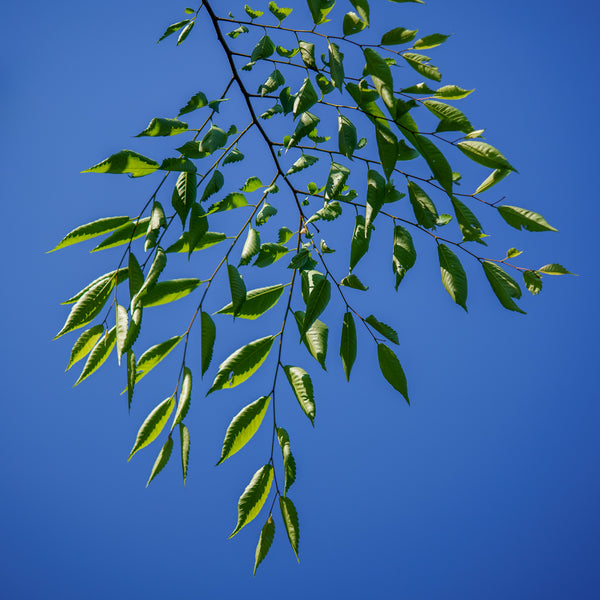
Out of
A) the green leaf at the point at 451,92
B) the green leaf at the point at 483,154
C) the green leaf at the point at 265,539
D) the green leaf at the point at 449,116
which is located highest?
the green leaf at the point at 451,92

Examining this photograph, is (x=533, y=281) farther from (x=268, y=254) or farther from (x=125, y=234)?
(x=125, y=234)

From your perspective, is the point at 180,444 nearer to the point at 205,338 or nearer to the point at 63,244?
the point at 205,338

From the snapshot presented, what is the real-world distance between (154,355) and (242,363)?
0.56 ft

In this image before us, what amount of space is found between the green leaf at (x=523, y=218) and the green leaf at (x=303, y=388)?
354mm

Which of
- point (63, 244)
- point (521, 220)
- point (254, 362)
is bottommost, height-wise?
point (254, 362)

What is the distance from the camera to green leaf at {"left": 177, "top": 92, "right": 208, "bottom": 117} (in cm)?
58

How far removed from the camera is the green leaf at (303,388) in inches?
25.5

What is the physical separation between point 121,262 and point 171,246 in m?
0.11

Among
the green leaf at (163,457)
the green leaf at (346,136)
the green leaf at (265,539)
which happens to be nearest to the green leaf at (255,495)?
the green leaf at (265,539)

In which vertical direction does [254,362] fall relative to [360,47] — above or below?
below

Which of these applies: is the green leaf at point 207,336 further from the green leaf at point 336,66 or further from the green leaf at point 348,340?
the green leaf at point 336,66

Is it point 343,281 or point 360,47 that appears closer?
point 360,47

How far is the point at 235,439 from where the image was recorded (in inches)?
27.0

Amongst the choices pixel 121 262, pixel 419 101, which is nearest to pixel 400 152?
pixel 419 101
